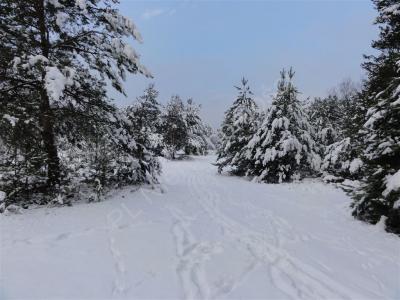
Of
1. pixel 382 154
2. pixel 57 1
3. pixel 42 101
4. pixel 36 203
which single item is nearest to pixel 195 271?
pixel 382 154

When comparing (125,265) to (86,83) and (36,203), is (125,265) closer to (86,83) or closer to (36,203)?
(36,203)

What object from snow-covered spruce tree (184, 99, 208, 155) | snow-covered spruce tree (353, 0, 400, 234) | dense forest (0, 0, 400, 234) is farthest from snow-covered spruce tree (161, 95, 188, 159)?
snow-covered spruce tree (353, 0, 400, 234)

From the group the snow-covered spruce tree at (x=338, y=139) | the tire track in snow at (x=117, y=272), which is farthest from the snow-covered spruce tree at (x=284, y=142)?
the tire track in snow at (x=117, y=272)

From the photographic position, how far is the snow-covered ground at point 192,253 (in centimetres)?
393

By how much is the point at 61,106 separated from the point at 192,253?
614cm

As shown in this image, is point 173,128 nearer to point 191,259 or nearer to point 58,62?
point 58,62

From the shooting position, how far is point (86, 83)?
9570 mm

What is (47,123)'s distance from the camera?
29.1 ft

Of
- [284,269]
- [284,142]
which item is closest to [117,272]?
[284,269]

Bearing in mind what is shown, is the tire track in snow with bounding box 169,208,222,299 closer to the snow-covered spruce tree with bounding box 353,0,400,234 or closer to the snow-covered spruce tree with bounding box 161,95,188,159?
the snow-covered spruce tree with bounding box 353,0,400,234

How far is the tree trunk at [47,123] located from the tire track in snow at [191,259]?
4.06 meters

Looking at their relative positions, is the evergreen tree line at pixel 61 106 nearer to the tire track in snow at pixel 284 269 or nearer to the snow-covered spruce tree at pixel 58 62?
the snow-covered spruce tree at pixel 58 62

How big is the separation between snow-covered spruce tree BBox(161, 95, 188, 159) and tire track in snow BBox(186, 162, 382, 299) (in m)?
27.4

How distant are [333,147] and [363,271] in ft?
37.8
